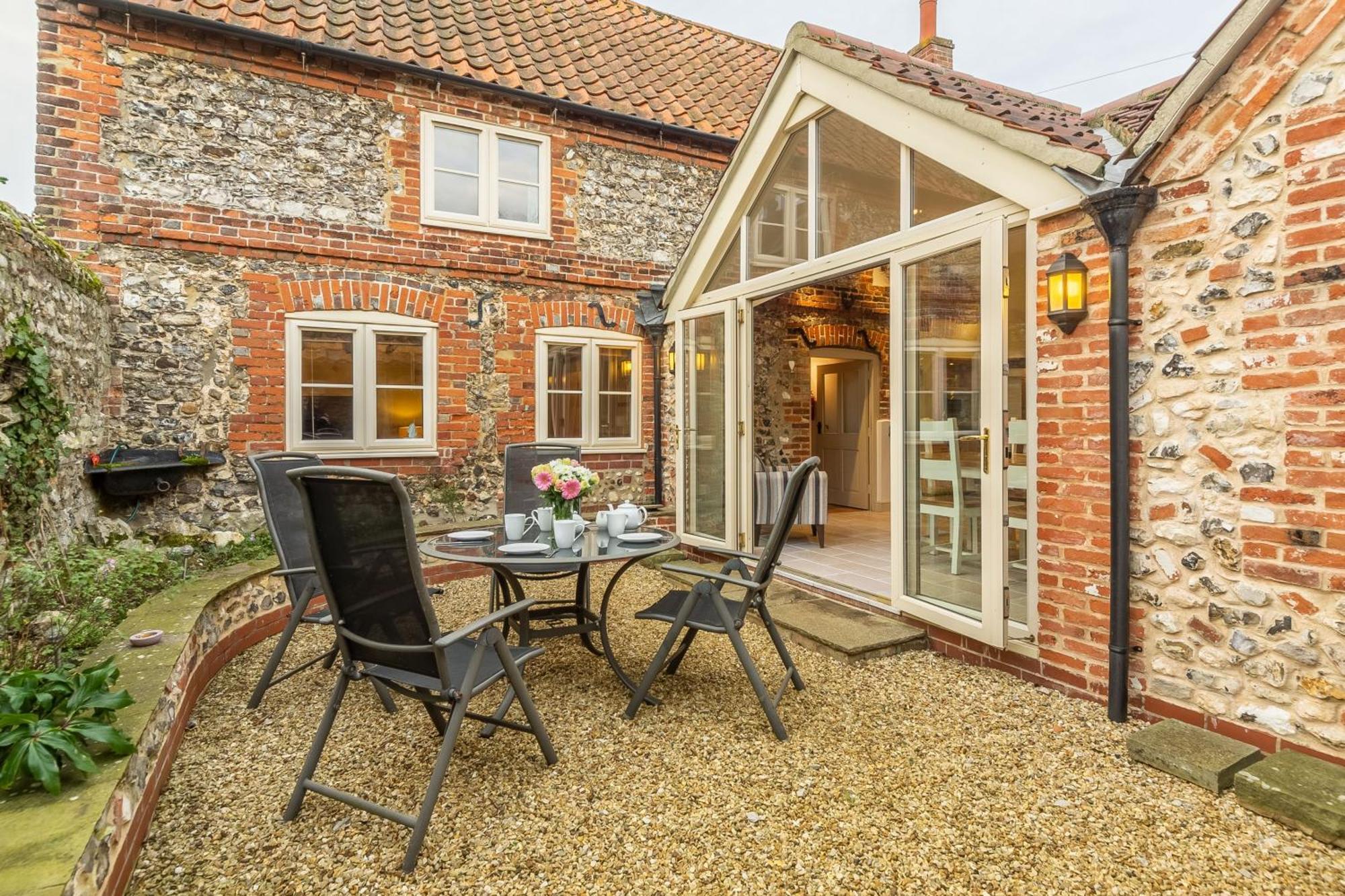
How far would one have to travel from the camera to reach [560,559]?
296 cm

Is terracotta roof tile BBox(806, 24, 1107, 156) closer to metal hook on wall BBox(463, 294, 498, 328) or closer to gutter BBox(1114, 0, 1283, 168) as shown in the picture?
gutter BBox(1114, 0, 1283, 168)

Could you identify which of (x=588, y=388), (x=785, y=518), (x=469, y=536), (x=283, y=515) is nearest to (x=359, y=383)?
(x=588, y=388)

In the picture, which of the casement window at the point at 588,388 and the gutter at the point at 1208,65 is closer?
the gutter at the point at 1208,65

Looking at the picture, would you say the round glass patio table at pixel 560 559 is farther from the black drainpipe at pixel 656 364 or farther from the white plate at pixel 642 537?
the black drainpipe at pixel 656 364

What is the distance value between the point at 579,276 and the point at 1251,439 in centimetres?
564

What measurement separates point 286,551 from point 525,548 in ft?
4.48

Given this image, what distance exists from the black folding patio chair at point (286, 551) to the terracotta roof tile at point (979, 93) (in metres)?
3.96

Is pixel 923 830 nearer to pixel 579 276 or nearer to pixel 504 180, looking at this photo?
pixel 579 276

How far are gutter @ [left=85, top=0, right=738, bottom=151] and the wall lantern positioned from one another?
16.7 feet

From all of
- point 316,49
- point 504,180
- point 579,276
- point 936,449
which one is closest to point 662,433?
point 579,276

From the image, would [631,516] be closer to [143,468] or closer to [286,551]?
[286,551]

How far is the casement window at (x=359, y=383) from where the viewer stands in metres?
5.88

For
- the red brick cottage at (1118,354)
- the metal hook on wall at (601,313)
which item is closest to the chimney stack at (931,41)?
the red brick cottage at (1118,354)

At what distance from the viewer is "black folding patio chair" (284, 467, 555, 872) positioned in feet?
7.15
